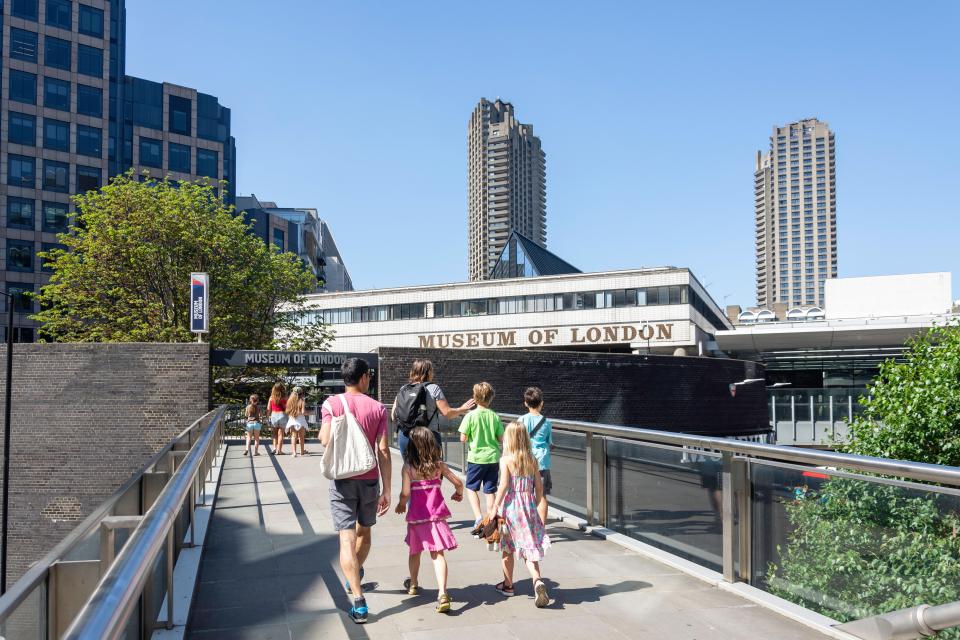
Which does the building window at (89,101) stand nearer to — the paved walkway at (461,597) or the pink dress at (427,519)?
the paved walkway at (461,597)

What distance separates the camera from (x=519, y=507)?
597cm

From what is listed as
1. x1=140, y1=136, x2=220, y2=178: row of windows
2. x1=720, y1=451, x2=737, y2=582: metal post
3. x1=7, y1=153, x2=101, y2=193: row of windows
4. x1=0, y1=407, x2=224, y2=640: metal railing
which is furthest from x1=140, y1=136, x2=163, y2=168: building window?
x1=0, y1=407, x2=224, y2=640: metal railing

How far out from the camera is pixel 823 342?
5638 centimetres

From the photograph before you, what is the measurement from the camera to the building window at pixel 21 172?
67188 mm

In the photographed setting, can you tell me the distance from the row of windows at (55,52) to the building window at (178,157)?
8.58 m

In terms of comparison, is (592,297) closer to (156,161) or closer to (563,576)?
(156,161)

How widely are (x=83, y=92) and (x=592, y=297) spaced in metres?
46.6

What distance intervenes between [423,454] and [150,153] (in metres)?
78.1

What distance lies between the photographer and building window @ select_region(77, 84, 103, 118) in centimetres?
7100

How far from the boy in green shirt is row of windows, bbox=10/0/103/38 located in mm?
75472

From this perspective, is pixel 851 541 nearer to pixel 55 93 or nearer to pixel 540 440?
pixel 540 440

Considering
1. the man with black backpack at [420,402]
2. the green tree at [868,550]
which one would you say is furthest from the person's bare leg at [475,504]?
the green tree at [868,550]

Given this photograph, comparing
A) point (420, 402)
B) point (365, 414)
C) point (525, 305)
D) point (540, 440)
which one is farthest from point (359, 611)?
point (525, 305)

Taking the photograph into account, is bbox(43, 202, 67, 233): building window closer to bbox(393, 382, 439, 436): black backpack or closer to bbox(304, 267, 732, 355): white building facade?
bbox(304, 267, 732, 355): white building facade
